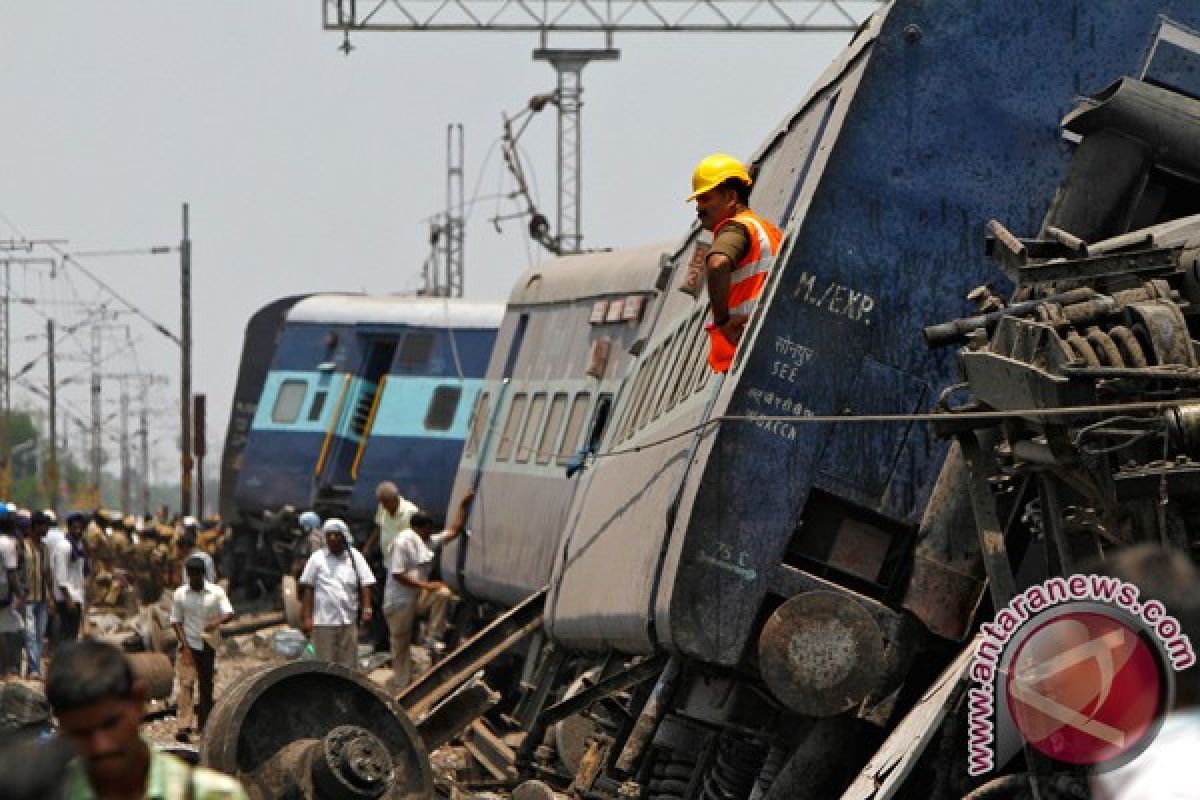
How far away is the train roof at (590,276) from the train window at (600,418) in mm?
843

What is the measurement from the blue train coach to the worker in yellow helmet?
2205 centimetres

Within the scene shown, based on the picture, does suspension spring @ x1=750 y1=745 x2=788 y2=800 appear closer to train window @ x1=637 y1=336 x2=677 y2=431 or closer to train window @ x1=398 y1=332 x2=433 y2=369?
train window @ x1=637 y1=336 x2=677 y2=431

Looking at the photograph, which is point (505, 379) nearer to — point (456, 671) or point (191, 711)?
point (191, 711)

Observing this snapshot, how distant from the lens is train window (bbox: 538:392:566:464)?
1938cm

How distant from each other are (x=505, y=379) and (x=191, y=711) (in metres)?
3.95

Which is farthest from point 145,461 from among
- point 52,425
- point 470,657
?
point 470,657

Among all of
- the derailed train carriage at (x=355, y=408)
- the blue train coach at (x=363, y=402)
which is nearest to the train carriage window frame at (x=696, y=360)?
the derailed train carriage at (x=355, y=408)

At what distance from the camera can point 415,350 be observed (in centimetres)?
3444

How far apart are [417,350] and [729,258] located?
2363 cm

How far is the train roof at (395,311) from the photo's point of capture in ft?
111

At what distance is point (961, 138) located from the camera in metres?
10.6

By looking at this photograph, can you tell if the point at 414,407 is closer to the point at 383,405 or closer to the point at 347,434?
the point at 383,405

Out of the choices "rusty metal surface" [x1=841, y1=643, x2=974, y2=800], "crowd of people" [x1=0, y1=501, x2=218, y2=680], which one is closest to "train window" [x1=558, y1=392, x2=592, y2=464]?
"crowd of people" [x1=0, y1=501, x2=218, y2=680]

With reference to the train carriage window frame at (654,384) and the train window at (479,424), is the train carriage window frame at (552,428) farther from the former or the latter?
the train carriage window frame at (654,384)
